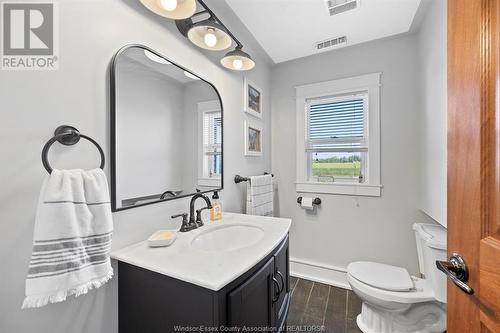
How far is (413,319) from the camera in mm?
1421

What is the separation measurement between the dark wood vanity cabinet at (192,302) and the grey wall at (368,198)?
4.53ft

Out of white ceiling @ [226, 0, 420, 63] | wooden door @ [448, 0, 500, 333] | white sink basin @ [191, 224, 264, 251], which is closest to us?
wooden door @ [448, 0, 500, 333]

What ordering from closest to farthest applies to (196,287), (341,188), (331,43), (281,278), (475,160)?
1. (475,160)
2. (196,287)
3. (281,278)
4. (331,43)
5. (341,188)

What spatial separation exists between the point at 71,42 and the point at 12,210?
62cm

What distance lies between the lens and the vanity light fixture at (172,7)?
93 centimetres

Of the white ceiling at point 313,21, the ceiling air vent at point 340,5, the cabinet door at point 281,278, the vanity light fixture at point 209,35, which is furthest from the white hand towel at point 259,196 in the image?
the ceiling air vent at point 340,5

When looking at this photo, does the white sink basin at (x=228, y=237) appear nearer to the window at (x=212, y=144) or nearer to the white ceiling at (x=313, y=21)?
the window at (x=212, y=144)

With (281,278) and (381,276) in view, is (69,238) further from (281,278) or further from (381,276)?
(381,276)

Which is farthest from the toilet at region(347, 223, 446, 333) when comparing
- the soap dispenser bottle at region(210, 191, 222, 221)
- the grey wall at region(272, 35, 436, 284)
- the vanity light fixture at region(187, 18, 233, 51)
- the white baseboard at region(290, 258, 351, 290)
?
the vanity light fixture at region(187, 18, 233, 51)

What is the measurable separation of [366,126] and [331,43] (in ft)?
2.87

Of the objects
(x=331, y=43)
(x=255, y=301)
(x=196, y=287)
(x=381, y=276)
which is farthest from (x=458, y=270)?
(x=331, y=43)

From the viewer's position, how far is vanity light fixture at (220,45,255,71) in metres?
1.47

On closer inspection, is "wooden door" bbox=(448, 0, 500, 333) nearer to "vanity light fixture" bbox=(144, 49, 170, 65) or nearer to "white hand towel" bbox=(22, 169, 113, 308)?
"white hand towel" bbox=(22, 169, 113, 308)

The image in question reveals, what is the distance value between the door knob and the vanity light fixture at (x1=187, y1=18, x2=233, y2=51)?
148 cm
